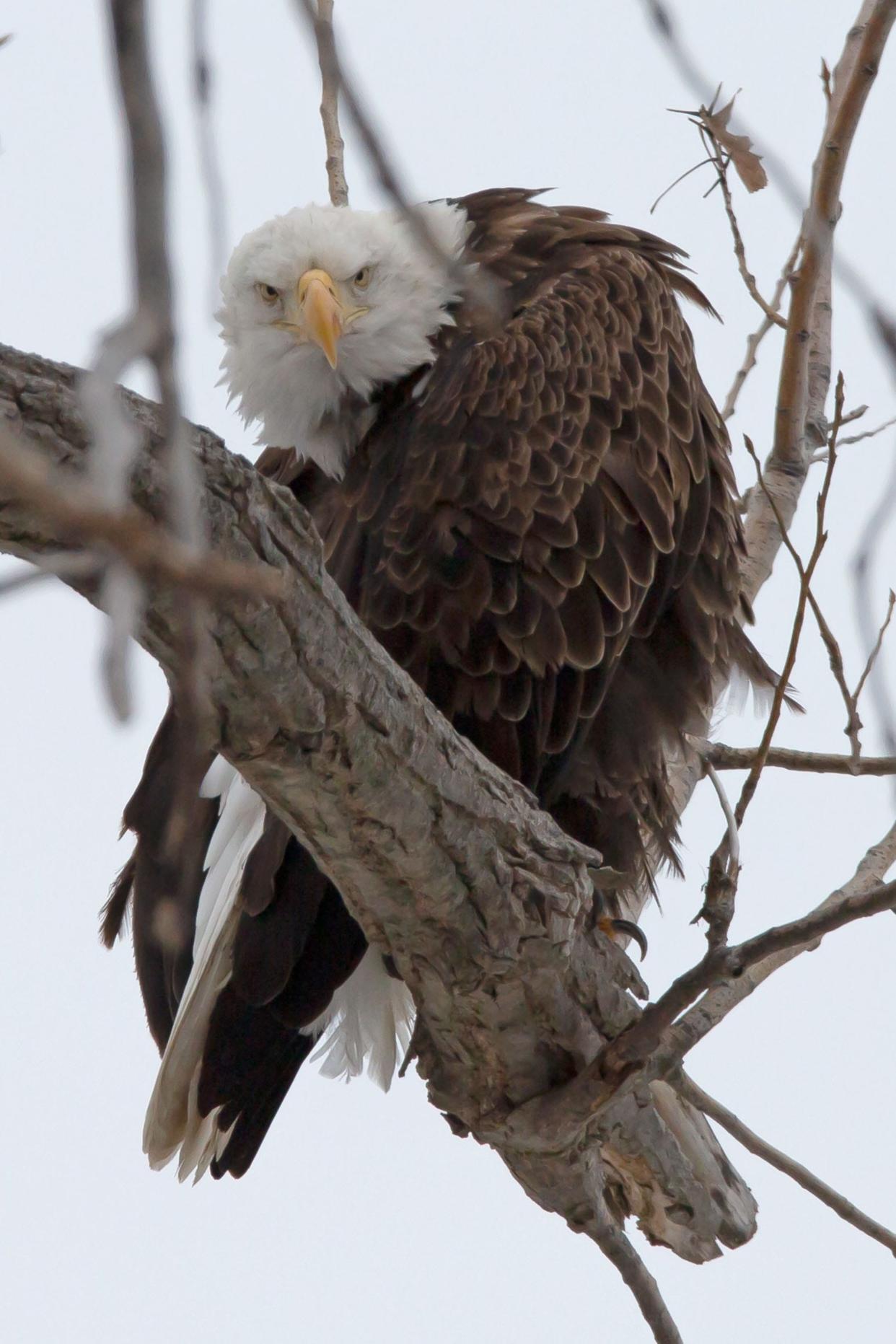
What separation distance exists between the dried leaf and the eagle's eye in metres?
1.62

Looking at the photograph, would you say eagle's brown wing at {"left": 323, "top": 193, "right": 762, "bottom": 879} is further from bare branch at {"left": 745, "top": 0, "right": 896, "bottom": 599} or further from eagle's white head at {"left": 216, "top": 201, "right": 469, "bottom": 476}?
bare branch at {"left": 745, "top": 0, "right": 896, "bottom": 599}

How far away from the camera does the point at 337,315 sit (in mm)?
3473

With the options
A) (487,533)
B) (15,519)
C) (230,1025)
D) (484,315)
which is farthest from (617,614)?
(484,315)

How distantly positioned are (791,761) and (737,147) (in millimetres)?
2435

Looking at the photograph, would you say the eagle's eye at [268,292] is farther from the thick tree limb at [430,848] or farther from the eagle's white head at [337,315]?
the thick tree limb at [430,848]

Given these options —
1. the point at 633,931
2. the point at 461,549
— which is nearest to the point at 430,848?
the point at 461,549

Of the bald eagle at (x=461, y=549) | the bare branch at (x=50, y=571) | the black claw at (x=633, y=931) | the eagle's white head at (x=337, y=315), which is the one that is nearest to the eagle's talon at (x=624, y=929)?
the black claw at (x=633, y=931)

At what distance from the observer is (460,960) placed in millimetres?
2789

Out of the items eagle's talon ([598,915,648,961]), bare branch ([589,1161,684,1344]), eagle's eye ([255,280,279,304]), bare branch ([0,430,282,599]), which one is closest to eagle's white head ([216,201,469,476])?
eagle's eye ([255,280,279,304])

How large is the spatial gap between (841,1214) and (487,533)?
5.15 ft

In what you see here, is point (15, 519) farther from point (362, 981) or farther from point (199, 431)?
point (362, 981)

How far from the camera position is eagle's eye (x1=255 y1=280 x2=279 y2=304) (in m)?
3.58

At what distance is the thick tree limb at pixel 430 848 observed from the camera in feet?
6.41

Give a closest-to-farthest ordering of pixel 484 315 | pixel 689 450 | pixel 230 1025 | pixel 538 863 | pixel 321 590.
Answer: pixel 484 315, pixel 321 590, pixel 538 863, pixel 230 1025, pixel 689 450
